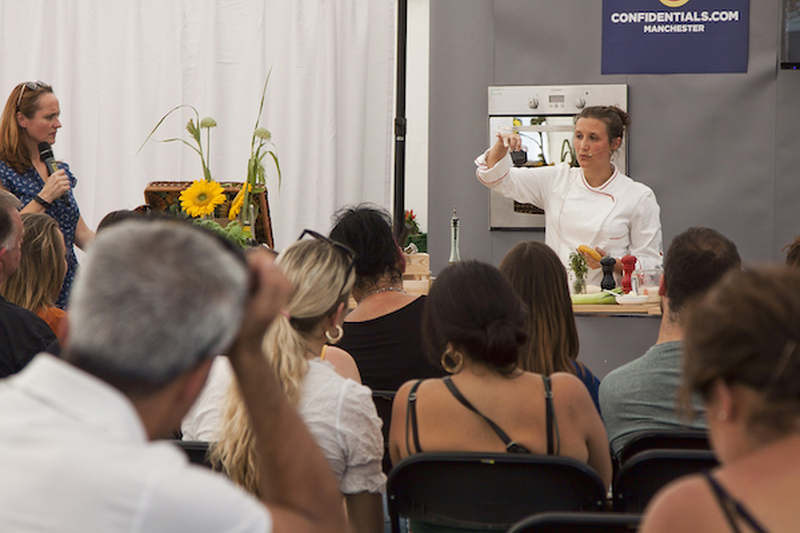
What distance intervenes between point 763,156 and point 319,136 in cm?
264

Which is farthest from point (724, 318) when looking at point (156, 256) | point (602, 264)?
point (602, 264)

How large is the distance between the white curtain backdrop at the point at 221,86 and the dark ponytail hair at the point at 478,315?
11.3 feet

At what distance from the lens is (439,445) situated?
1.50 metres

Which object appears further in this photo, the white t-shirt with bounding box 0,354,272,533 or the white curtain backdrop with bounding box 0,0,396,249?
the white curtain backdrop with bounding box 0,0,396,249

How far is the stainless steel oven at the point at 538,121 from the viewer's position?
4633 mm

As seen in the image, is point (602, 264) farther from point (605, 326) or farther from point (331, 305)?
point (331, 305)

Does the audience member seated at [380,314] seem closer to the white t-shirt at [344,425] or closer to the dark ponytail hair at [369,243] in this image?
the dark ponytail hair at [369,243]

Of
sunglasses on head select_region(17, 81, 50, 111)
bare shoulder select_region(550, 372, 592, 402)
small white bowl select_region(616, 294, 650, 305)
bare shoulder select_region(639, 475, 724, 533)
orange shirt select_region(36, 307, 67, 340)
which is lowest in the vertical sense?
small white bowl select_region(616, 294, 650, 305)

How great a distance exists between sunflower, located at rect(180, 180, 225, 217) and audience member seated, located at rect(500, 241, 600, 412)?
1.06 metres

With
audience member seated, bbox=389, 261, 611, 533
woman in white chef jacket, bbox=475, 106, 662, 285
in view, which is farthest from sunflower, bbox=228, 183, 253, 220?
woman in white chef jacket, bbox=475, 106, 662, 285

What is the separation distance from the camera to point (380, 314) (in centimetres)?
221

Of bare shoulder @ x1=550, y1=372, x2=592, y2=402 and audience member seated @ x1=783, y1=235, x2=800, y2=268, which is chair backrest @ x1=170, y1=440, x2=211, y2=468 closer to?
bare shoulder @ x1=550, y1=372, x2=592, y2=402

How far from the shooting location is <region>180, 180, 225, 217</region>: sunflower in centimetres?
259

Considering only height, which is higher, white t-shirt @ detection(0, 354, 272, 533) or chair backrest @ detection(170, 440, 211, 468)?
white t-shirt @ detection(0, 354, 272, 533)
